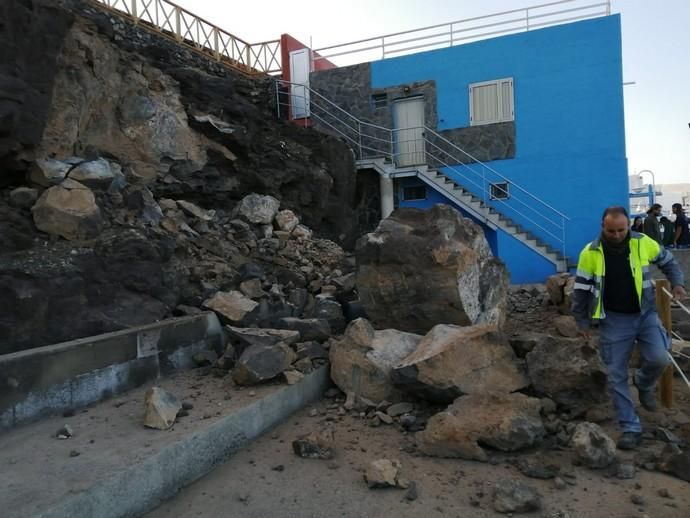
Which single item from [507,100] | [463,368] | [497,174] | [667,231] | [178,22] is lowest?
[463,368]

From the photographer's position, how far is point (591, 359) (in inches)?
170

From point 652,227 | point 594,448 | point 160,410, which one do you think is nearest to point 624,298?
point 594,448

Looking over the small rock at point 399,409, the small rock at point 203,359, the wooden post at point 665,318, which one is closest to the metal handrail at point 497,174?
the wooden post at point 665,318

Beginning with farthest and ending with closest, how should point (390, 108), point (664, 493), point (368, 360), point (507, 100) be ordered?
point (390, 108) → point (507, 100) → point (368, 360) → point (664, 493)

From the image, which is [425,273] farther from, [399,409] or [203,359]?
[203,359]

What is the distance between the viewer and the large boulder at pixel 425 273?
545 centimetres

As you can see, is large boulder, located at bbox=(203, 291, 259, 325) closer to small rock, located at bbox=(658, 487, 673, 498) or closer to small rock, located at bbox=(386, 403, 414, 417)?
small rock, located at bbox=(386, 403, 414, 417)

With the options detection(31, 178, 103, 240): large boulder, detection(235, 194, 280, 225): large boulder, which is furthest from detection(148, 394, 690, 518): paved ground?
detection(235, 194, 280, 225): large boulder

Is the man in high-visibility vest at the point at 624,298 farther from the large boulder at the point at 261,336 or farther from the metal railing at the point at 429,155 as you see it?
the metal railing at the point at 429,155

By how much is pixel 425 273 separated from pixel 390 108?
36.5ft

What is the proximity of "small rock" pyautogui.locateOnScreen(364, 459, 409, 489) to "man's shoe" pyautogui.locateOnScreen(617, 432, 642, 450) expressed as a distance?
1.66 m

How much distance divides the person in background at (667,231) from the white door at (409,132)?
20.9 feet

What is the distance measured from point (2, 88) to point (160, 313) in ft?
9.42

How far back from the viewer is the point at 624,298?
3.80 metres
